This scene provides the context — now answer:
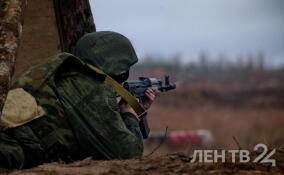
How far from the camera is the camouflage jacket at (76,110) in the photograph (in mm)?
3393

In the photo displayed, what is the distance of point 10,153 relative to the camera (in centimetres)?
318

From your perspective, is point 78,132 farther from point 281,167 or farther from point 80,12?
point 80,12

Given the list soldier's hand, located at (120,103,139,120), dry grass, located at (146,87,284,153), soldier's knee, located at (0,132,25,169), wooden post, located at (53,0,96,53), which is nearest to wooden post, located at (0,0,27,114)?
soldier's knee, located at (0,132,25,169)

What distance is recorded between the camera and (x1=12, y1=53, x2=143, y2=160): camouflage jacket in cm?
339

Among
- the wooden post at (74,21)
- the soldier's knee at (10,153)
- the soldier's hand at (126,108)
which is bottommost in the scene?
the soldier's knee at (10,153)

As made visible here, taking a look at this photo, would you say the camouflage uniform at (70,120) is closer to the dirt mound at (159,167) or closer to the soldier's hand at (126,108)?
the dirt mound at (159,167)

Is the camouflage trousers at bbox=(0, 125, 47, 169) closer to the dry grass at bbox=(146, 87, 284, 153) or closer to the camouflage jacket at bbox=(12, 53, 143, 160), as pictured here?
the camouflage jacket at bbox=(12, 53, 143, 160)

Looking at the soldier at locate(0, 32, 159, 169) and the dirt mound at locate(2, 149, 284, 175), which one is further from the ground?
the soldier at locate(0, 32, 159, 169)

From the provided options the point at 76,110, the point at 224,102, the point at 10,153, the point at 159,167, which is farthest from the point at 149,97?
the point at 224,102

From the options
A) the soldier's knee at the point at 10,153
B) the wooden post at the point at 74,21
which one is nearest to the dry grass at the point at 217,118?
the wooden post at the point at 74,21

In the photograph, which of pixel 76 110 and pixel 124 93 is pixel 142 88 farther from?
pixel 76 110

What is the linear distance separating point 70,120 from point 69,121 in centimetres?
1

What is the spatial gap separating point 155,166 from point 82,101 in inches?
29.8

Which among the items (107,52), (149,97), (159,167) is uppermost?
(107,52)
